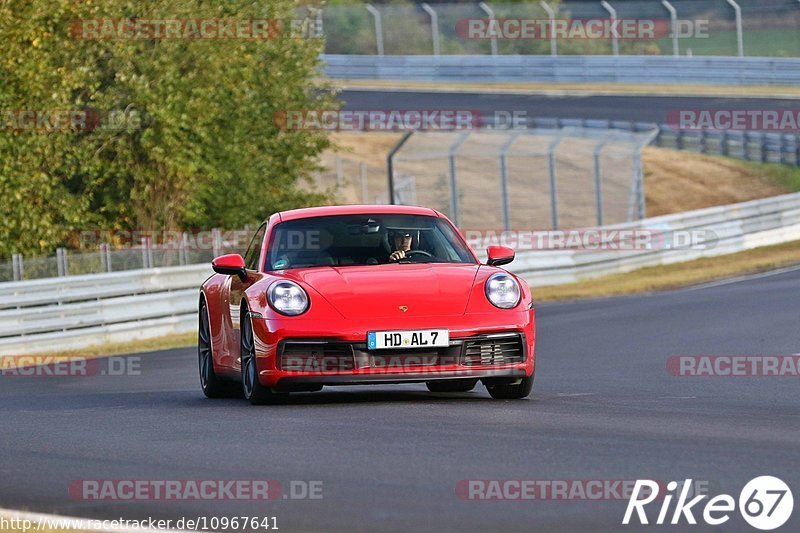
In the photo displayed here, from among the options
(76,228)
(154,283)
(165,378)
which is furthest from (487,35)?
(165,378)

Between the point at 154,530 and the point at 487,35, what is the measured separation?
4587 centimetres

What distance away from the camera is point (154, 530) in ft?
18.6

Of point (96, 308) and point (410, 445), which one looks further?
point (96, 308)

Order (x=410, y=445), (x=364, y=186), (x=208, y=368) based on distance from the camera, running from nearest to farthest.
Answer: (x=410, y=445) → (x=208, y=368) → (x=364, y=186)

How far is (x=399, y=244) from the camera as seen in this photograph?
1055 centimetres

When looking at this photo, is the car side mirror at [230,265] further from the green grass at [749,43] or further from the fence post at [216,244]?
the green grass at [749,43]

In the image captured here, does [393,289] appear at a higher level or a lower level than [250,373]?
higher

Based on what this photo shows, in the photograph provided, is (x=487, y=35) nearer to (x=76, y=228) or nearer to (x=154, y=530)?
(x=76, y=228)

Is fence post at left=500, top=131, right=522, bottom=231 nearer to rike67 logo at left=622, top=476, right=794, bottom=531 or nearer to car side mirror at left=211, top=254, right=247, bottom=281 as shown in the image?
car side mirror at left=211, top=254, right=247, bottom=281
